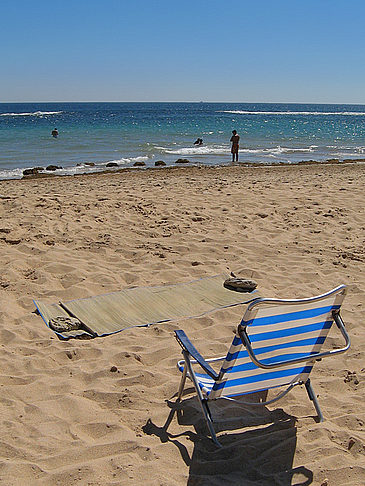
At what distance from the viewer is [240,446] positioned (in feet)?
8.82

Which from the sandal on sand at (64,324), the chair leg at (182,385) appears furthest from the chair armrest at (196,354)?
the sandal on sand at (64,324)

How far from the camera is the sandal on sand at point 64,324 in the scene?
13.2 feet

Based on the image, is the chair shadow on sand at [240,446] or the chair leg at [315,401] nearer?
the chair shadow on sand at [240,446]

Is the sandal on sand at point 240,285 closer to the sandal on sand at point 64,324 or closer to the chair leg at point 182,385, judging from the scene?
the sandal on sand at point 64,324

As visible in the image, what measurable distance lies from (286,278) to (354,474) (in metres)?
2.85

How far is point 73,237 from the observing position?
634 centimetres

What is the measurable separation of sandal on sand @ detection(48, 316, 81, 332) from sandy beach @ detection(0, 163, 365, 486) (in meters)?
0.08

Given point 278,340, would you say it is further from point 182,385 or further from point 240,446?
point 182,385

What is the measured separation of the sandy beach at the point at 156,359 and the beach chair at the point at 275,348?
0.30 metres

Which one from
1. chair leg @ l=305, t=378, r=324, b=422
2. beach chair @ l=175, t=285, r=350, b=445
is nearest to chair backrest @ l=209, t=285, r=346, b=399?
beach chair @ l=175, t=285, r=350, b=445

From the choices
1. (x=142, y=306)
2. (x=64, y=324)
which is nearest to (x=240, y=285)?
(x=142, y=306)

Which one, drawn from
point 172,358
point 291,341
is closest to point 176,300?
point 172,358

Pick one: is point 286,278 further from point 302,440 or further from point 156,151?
point 156,151

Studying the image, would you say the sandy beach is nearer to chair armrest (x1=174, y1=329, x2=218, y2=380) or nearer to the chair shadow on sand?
the chair shadow on sand
